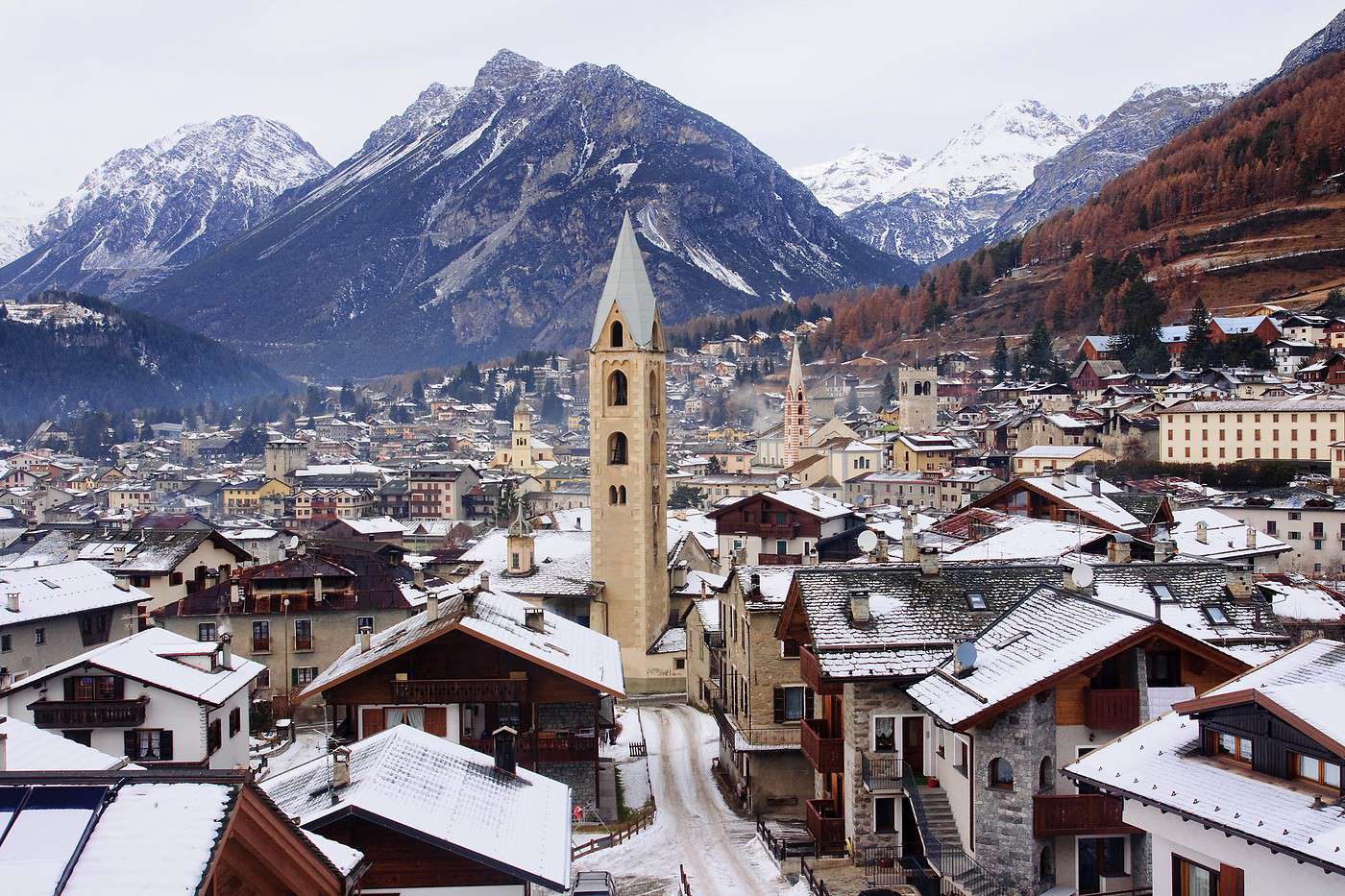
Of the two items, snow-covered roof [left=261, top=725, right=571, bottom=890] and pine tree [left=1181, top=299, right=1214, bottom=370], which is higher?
pine tree [left=1181, top=299, right=1214, bottom=370]

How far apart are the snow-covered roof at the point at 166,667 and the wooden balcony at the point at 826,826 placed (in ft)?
51.1

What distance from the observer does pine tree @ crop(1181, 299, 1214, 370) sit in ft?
431

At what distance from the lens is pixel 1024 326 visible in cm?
19075

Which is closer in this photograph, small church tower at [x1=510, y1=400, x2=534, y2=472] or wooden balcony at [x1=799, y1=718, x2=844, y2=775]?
wooden balcony at [x1=799, y1=718, x2=844, y2=775]

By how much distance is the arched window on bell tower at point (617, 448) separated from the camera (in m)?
61.2

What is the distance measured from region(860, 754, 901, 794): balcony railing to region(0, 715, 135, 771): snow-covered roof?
1321 centimetres

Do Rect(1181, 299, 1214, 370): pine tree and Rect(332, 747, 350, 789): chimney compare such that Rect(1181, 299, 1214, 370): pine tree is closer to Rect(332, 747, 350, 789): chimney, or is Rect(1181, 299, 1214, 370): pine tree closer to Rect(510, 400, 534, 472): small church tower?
Rect(510, 400, 534, 472): small church tower

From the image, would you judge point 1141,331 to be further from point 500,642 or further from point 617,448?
point 500,642

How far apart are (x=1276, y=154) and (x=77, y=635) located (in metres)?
181

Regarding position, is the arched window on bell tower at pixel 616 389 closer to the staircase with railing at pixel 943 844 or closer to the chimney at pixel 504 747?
the chimney at pixel 504 747

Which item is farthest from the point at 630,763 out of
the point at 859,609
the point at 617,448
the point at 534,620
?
the point at 617,448

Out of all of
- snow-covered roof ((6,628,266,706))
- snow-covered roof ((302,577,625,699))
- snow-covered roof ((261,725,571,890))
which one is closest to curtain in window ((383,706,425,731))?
snow-covered roof ((302,577,625,699))

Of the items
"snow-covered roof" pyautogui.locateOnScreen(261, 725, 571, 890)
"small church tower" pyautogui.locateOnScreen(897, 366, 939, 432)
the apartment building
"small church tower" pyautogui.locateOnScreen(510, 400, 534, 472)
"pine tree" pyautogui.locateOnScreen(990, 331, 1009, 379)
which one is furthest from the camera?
"small church tower" pyautogui.locateOnScreen(510, 400, 534, 472)

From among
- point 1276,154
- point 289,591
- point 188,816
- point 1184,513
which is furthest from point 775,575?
point 1276,154
